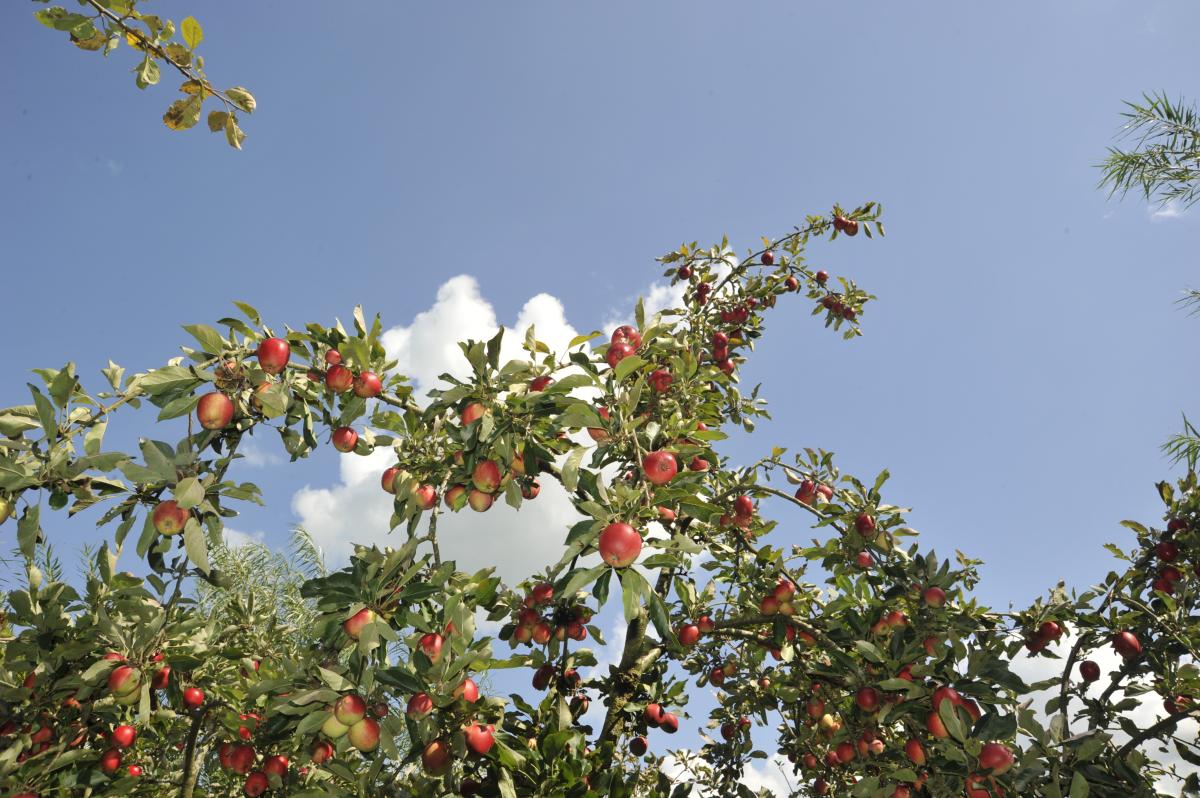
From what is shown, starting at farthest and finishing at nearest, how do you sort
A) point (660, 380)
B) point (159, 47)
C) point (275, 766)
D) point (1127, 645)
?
point (1127, 645), point (660, 380), point (275, 766), point (159, 47)

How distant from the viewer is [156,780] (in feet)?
10.4

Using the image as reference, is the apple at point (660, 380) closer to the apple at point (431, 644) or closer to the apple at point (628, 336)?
the apple at point (628, 336)

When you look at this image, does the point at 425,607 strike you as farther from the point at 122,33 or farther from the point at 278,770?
the point at 122,33

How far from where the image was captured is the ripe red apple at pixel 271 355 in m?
2.54

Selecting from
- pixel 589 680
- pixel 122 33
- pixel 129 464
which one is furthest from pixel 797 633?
pixel 122 33

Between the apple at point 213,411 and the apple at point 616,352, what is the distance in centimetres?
143

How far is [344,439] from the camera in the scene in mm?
2896

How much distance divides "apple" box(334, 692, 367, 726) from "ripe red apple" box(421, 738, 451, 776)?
0.26m

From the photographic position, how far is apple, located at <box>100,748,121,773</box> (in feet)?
9.98

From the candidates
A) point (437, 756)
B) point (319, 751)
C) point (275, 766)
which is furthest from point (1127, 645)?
point (275, 766)

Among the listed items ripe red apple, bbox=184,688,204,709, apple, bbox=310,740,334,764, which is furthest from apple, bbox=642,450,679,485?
ripe red apple, bbox=184,688,204,709

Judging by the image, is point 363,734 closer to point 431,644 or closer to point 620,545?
point 431,644

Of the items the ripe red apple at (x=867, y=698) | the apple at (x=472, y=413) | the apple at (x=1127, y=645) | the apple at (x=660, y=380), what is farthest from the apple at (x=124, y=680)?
the apple at (x=1127, y=645)

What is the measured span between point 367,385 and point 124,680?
1393 mm
